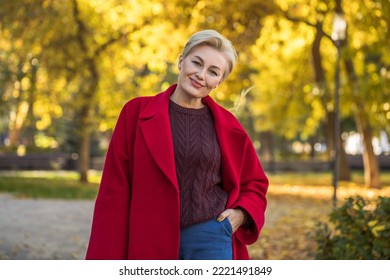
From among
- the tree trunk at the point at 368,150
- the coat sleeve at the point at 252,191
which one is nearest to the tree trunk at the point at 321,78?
the tree trunk at the point at 368,150

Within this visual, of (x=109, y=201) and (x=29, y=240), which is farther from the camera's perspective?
(x=29, y=240)

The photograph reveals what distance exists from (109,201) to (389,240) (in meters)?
3.54

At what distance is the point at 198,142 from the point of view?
9.36ft

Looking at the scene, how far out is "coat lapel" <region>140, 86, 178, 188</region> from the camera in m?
2.73

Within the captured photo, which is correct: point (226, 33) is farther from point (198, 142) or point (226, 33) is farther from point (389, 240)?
point (198, 142)

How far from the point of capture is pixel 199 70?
9.38ft

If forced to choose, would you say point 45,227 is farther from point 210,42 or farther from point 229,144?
point 210,42

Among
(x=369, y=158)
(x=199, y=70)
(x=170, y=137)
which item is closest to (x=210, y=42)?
(x=199, y=70)

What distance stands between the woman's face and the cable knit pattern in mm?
116

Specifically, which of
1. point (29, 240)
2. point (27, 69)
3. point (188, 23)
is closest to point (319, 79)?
point (188, 23)

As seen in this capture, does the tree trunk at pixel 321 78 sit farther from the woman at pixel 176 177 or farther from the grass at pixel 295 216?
the woman at pixel 176 177

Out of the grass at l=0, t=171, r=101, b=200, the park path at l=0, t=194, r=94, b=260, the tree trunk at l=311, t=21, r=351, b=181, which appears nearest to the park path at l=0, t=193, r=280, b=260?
the park path at l=0, t=194, r=94, b=260

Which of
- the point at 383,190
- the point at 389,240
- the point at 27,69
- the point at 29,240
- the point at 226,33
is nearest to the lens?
the point at 389,240

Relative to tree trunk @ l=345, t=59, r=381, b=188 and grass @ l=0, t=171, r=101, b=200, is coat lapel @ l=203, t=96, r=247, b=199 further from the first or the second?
tree trunk @ l=345, t=59, r=381, b=188
